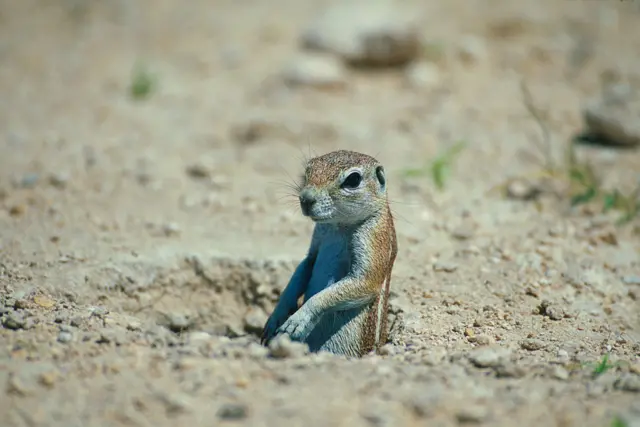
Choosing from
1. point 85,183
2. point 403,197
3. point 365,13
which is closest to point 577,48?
point 365,13

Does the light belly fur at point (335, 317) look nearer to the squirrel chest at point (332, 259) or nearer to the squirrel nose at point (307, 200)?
the squirrel chest at point (332, 259)

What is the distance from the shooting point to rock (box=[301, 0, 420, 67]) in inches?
408

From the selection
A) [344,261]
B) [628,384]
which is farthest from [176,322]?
[628,384]

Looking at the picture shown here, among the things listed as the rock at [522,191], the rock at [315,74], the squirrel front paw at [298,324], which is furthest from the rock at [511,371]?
the rock at [315,74]

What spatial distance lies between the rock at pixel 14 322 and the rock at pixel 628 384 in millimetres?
3308

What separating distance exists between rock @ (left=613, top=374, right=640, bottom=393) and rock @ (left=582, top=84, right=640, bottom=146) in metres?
4.65

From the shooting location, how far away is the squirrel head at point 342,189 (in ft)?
16.0

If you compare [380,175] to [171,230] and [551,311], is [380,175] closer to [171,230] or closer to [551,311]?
[551,311]

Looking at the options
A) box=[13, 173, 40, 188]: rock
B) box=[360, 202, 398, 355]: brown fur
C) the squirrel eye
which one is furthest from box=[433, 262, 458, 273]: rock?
box=[13, 173, 40, 188]: rock

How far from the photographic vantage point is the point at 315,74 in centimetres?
1008

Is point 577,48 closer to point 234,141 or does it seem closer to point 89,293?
point 234,141

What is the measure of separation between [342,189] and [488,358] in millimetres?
1300

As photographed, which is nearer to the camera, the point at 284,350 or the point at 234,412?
the point at 234,412

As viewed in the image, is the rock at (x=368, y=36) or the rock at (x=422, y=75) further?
the rock at (x=368, y=36)
